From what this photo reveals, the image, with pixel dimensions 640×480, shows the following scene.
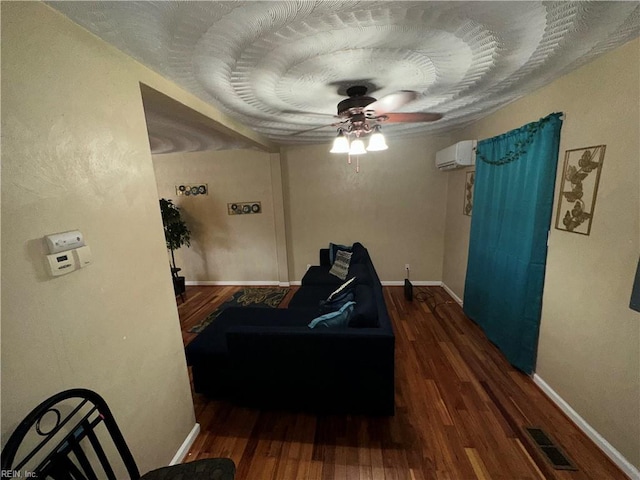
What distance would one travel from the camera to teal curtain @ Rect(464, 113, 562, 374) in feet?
6.21

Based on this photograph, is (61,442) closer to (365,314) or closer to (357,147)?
(365,314)

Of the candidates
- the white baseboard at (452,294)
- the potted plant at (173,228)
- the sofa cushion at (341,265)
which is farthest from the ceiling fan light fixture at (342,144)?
the potted plant at (173,228)

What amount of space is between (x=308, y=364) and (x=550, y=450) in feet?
5.28

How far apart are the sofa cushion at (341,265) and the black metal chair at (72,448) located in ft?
8.04

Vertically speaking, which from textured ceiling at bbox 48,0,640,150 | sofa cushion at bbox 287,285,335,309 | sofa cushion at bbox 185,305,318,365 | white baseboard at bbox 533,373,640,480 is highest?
textured ceiling at bbox 48,0,640,150

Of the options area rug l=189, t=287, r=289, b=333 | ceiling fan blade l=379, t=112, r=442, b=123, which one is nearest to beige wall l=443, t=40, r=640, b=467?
ceiling fan blade l=379, t=112, r=442, b=123

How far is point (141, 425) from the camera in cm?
128

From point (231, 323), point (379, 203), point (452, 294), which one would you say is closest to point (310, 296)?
point (231, 323)

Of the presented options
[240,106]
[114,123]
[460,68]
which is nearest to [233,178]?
[240,106]

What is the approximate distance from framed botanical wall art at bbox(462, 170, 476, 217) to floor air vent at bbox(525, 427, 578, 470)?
226cm

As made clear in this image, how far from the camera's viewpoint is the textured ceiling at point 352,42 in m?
0.98

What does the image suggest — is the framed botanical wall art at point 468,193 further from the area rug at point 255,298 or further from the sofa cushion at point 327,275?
the area rug at point 255,298

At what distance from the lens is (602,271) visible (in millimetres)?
1517

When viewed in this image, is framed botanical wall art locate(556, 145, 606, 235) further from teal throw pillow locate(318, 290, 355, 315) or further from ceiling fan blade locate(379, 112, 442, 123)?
teal throw pillow locate(318, 290, 355, 315)
